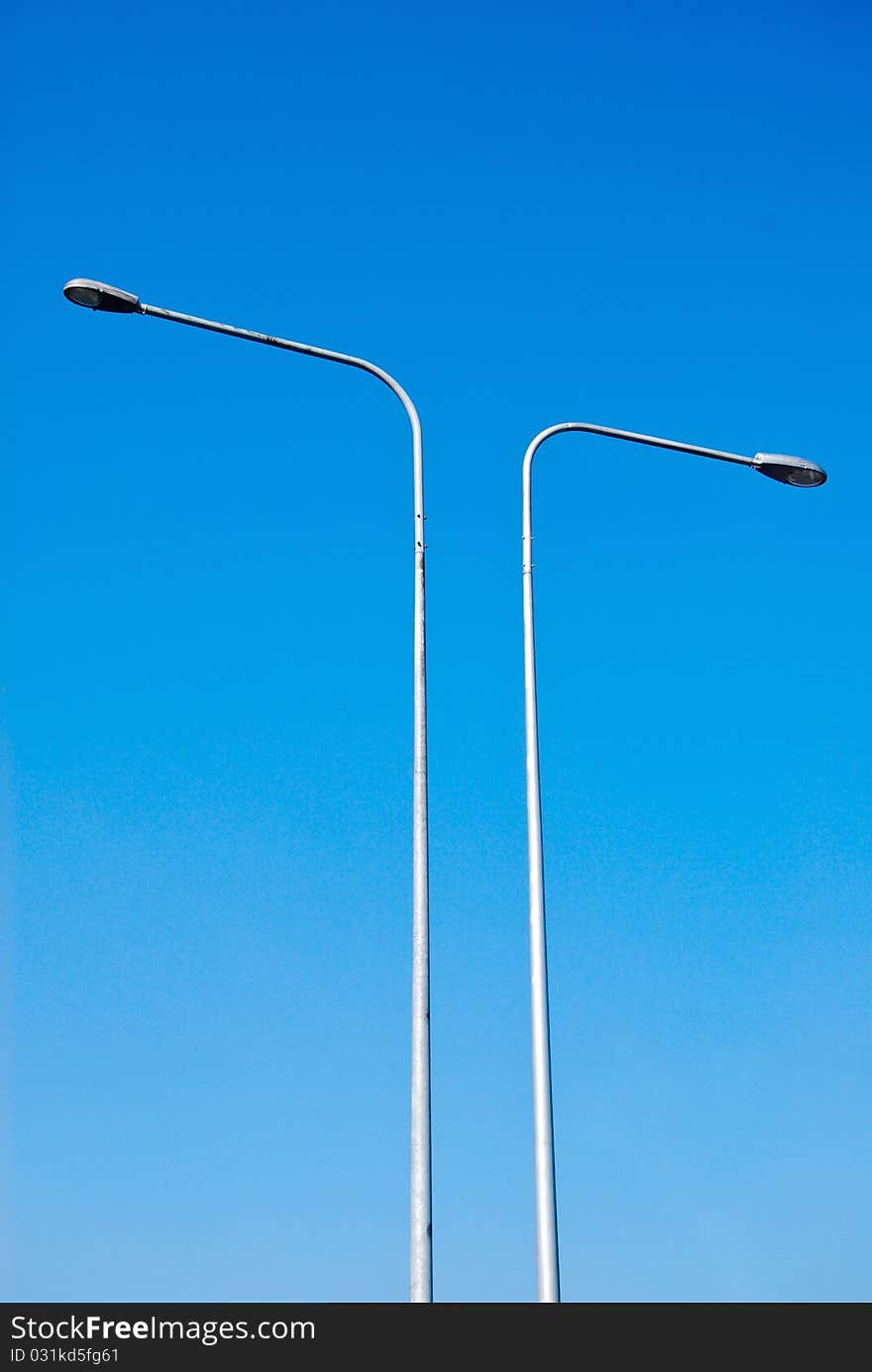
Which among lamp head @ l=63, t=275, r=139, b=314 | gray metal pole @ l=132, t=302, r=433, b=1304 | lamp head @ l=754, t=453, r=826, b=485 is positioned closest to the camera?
gray metal pole @ l=132, t=302, r=433, b=1304

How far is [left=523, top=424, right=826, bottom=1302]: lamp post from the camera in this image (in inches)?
586

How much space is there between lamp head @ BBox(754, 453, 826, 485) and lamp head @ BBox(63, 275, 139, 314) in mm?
7394

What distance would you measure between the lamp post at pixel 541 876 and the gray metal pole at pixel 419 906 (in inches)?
44.2

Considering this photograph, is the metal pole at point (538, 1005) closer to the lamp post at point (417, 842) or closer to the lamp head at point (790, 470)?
the lamp post at point (417, 842)

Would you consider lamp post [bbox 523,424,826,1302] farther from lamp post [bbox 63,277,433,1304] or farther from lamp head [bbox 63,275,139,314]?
lamp head [bbox 63,275,139,314]

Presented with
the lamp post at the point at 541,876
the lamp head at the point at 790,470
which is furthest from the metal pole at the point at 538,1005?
the lamp head at the point at 790,470

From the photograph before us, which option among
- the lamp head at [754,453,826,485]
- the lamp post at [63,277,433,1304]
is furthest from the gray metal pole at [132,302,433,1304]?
the lamp head at [754,453,826,485]

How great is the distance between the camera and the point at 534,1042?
15.9 m

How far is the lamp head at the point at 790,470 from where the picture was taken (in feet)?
67.3

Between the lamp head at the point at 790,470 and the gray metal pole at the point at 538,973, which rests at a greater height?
the lamp head at the point at 790,470

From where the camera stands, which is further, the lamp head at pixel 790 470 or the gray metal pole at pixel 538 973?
the lamp head at pixel 790 470
